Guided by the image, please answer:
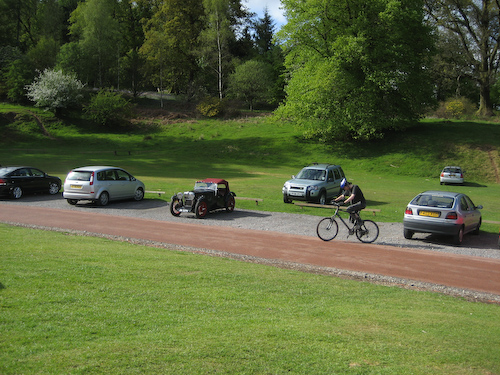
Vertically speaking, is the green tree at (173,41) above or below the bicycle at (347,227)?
above

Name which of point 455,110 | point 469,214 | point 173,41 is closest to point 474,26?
point 455,110

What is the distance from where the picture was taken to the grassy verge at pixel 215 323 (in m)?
4.46

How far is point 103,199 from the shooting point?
21.0m

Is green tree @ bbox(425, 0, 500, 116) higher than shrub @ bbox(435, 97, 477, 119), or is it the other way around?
green tree @ bbox(425, 0, 500, 116)

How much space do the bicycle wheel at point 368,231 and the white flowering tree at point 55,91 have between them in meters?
55.8

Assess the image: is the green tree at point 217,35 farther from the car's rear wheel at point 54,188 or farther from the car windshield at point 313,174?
the car windshield at point 313,174

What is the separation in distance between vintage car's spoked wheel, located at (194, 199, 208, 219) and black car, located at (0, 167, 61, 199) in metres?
10.4

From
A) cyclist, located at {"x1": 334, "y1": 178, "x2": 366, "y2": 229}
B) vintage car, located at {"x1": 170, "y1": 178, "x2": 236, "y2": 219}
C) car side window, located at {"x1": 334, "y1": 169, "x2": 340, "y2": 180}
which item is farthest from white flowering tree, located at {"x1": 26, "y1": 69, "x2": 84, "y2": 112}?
cyclist, located at {"x1": 334, "y1": 178, "x2": 366, "y2": 229}

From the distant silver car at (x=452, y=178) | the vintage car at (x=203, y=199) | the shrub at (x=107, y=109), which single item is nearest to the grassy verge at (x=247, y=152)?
the distant silver car at (x=452, y=178)

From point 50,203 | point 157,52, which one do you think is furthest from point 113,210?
point 157,52

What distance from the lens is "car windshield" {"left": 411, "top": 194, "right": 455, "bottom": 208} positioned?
14.5m

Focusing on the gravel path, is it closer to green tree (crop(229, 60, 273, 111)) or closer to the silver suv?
the silver suv

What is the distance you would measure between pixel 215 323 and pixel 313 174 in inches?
728

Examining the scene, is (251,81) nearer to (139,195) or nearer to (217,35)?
(217,35)
